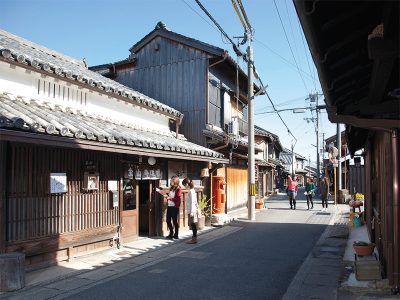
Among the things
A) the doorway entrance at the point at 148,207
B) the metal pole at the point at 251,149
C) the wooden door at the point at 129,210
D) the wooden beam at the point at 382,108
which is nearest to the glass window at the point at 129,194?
the wooden door at the point at 129,210

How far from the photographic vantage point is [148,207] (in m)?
12.9

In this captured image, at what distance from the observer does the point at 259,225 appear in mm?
16000

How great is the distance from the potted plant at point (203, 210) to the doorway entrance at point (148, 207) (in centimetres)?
209

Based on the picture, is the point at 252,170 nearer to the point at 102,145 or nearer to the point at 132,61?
the point at 132,61

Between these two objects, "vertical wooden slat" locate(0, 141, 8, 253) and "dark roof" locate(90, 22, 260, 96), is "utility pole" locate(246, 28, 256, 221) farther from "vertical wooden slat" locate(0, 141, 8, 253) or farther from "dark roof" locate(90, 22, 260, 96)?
"vertical wooden slat" locate(0, 141, 8, 253)

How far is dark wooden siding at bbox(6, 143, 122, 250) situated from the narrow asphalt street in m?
1.95

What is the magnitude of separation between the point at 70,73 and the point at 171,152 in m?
3.83

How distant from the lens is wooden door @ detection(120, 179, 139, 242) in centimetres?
1127

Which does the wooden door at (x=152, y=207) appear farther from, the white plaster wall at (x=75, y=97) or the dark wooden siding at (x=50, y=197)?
the white plaster wall at (x=75, y=97)

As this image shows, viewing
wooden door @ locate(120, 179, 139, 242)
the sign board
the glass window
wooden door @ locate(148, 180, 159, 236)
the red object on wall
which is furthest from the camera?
Answer: the red object on wall

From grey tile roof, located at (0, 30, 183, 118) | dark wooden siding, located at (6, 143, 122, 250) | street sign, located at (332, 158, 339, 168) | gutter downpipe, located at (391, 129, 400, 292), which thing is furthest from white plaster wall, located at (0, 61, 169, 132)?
street sign, located at (332, 158, 339, 168)

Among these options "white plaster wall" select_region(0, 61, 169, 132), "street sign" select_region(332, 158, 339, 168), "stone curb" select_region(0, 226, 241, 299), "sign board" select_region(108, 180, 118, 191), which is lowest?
"stone curb" select_region(0, 226, 241, 299)

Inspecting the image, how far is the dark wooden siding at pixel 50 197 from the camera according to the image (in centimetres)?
779

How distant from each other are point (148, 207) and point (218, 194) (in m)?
4.74
